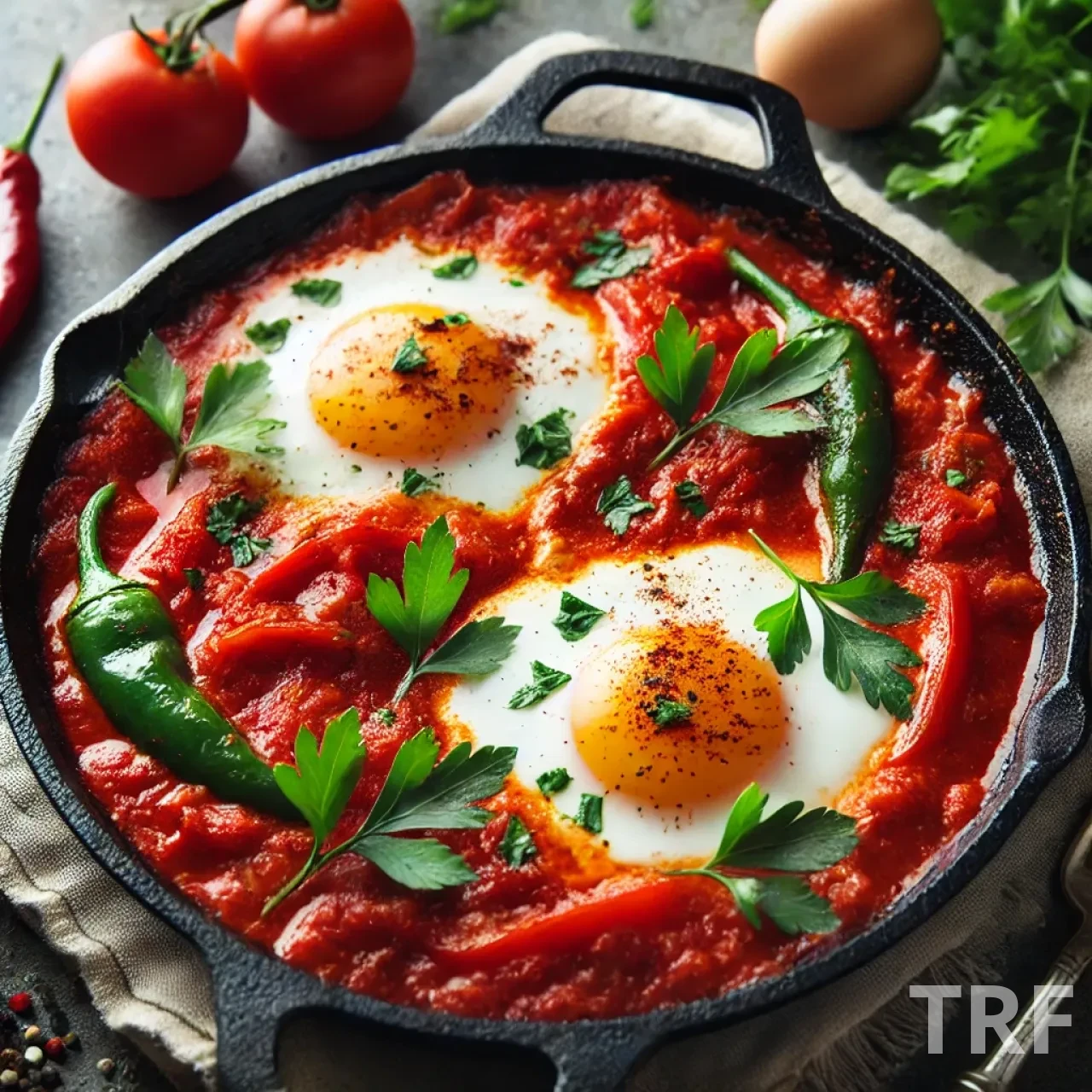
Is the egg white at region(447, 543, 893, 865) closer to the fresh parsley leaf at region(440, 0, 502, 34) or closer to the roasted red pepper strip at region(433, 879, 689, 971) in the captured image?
the roasted red pepper strip at region(433, 879, 689, 971)

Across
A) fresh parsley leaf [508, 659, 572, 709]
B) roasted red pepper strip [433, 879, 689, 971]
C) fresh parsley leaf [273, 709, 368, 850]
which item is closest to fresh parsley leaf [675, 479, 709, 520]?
fresh parsley leaf [508, 659, 572, 709]

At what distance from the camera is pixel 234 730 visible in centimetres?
373

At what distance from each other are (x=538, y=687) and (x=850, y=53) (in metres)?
2.78

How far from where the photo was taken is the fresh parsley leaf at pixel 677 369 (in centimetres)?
414

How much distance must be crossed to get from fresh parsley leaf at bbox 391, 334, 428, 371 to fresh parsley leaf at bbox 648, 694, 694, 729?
53.7 inches

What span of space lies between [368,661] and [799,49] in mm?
2875

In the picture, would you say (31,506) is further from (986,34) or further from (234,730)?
(986,34)

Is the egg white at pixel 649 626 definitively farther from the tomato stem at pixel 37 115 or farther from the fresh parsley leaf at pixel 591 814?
the tomato stem at pixel 37 115

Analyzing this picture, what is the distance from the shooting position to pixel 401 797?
11.3 feet

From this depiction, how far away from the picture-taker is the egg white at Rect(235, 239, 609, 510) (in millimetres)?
4281

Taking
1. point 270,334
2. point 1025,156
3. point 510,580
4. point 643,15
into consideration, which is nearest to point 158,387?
point 270,334

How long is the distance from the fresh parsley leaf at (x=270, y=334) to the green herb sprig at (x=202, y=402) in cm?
29

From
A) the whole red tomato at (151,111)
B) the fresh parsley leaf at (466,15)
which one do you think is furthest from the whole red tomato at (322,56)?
the fresh parsley leaf at (466,15)

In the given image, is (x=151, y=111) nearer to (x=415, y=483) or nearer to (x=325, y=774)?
(x=415, y=483)
